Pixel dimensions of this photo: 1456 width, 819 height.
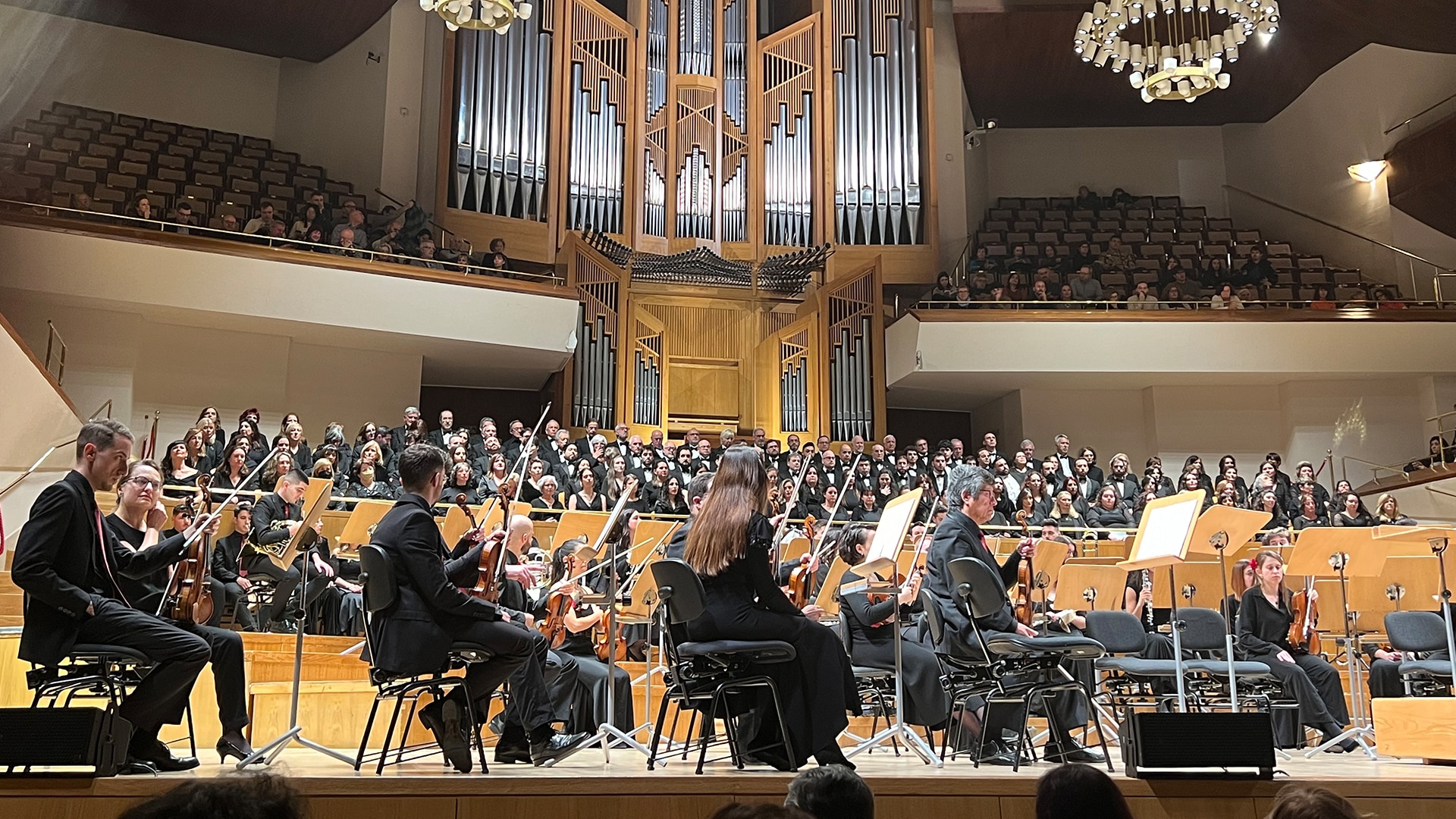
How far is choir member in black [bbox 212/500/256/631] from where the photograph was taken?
6.38 m

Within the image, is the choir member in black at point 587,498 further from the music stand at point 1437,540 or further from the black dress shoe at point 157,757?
the music stand at point 1437,540

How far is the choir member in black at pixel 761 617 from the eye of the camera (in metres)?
3.78

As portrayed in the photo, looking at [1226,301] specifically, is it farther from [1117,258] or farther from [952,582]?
[952,582]

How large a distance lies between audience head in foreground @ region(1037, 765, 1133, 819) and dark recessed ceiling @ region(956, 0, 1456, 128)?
39.2 ft

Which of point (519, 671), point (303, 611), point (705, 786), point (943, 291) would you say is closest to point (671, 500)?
point (943, 291)

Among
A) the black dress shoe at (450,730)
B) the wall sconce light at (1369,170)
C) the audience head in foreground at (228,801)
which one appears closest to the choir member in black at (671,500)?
the black dress shoe at (450,730)

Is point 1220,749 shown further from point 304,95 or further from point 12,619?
point 304,95

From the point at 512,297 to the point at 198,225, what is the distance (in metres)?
2.91

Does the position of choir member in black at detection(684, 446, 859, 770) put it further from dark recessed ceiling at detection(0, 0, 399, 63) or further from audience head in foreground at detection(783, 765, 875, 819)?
dark recessed ceiling at detection(0, 0, 399, 63)

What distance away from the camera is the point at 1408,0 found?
38.1ft

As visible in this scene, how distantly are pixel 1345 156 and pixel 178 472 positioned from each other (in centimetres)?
1281

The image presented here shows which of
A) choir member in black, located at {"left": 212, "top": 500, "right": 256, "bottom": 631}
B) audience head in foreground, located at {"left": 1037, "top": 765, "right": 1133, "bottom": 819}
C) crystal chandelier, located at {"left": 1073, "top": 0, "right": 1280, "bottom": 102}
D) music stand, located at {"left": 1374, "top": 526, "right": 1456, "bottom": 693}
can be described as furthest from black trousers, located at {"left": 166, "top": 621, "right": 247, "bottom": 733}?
crystal chandelier, located at {"left": 1073, "top": 0, "right": 1280, "bottom": 102}

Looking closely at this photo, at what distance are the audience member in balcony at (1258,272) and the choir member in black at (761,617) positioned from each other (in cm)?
1114

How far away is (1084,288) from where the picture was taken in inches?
521
